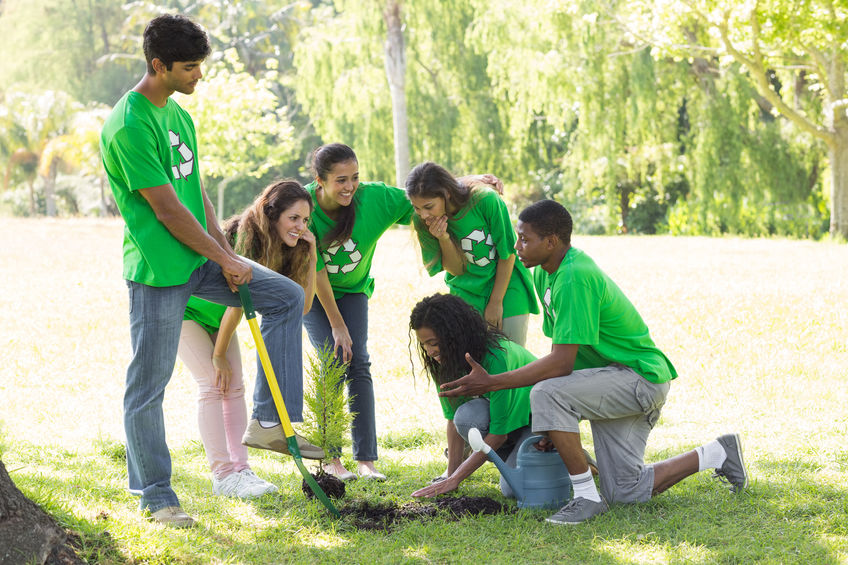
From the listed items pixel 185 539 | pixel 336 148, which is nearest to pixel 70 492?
pixel 185 539

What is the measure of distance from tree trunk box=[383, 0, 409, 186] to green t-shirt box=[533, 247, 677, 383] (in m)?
17.4

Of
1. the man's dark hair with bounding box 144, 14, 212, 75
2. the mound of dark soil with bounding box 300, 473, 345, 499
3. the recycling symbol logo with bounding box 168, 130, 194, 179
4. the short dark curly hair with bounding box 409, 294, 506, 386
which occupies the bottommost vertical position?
the mound of dark soil with bounding box 300, 473, 345, 499

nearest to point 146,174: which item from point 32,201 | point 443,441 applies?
point 443,441

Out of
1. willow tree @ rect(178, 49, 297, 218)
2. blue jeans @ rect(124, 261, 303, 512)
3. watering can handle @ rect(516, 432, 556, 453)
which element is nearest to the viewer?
blue jeans @ rect(124, 261, 303, 512)

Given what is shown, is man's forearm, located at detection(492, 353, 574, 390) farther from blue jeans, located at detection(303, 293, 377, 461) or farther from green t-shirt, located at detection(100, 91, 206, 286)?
green t-shirt, located at detection(100, 91, 206, 286)

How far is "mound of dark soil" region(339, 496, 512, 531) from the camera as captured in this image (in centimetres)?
405

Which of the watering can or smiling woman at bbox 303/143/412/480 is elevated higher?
smiling woman at bbox 303/143/412/480

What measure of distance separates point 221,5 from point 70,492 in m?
38.7

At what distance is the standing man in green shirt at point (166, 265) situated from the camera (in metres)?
3.61

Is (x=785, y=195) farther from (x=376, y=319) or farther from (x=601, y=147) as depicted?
(x=376, y=319)

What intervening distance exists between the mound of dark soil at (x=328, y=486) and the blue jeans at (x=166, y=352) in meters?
0.46

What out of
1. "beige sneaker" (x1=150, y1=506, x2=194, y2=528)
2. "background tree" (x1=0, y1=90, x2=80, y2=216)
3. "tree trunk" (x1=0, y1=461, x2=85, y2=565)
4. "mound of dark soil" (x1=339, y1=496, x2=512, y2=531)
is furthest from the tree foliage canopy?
"background tree" (x1=0, y1=90, x2=80, y2=216)

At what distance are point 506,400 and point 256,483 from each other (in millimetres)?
1305

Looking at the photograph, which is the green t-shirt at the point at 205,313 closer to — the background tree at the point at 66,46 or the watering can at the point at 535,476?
the watering can at the point at 535,476
